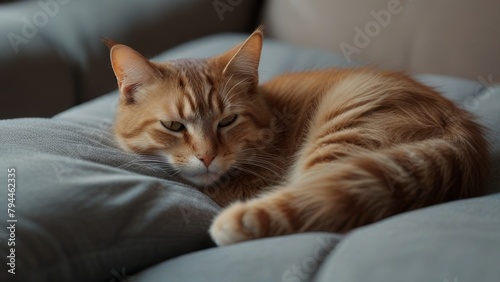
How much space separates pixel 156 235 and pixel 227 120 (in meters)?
0.43

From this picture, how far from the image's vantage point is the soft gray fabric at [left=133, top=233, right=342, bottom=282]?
1121mm

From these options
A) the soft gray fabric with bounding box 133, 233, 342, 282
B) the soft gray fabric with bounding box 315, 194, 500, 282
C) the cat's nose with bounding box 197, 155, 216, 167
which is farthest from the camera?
the cat's nose with bounding box 197, 155, 216, 167

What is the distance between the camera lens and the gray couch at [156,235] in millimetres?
1068

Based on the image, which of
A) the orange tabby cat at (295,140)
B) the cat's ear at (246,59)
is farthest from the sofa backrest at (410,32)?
the cat's ear at (246,59)

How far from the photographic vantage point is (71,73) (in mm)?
2332

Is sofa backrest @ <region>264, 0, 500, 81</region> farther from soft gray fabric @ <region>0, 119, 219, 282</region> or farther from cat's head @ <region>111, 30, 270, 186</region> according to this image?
soft gray fabric @ <region>0, 119, 219, 282</region>

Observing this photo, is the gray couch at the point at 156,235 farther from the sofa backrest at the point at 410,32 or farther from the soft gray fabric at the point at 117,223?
the sofa backrest at the point at 410,32

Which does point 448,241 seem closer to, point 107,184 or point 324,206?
point 324,206

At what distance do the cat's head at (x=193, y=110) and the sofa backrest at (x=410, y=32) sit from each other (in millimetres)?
821

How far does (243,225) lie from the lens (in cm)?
125

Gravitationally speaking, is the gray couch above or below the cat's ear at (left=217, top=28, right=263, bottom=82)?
below

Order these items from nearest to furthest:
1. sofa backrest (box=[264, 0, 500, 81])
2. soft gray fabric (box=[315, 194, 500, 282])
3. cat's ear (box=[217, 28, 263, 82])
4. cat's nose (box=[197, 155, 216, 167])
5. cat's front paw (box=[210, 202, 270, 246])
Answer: soft gray fabric (box=[315, 194, 500, 282]) → cat's front paw (box=[210, 202, 270, 246]) → cat's nose (box=[197, 155, 216, 167]) → cat's ear (box=[217, 28, 263, 82]) → sofa backrest (box=[264, 0, 500, 81])

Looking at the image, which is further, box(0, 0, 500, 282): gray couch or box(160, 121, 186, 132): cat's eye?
box(160, 121, 186, 132): cat's eye

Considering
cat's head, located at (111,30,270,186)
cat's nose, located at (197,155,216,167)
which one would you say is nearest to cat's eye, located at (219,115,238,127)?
cat's head, located at (111,30,270,186)
